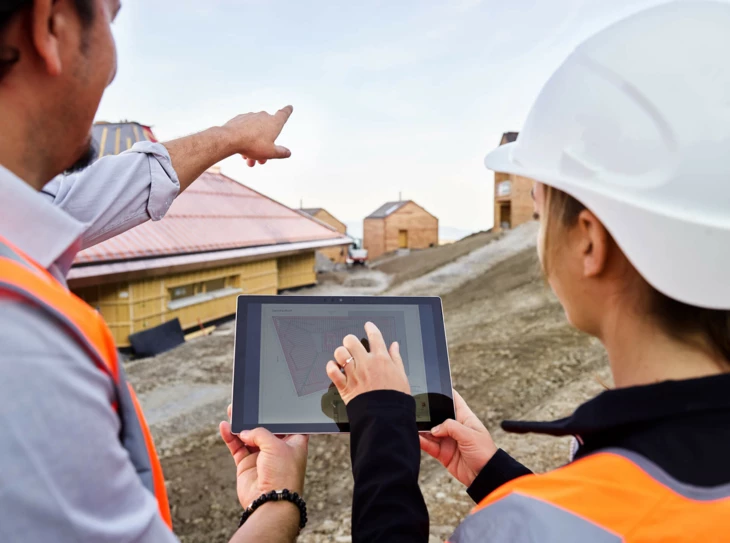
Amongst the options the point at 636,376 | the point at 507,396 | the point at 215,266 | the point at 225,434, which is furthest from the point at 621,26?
the point at 215,266

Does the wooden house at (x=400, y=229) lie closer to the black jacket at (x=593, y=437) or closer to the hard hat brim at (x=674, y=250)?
the black jacket at (x=593, y=437)

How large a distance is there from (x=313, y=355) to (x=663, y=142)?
1.18m

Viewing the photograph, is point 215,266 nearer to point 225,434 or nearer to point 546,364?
point 546,364

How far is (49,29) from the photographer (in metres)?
0.82

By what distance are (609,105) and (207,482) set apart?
5.91 meters

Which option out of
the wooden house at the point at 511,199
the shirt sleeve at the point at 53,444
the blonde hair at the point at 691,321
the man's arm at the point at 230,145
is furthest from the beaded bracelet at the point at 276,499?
the wooden house at the point at 511,199

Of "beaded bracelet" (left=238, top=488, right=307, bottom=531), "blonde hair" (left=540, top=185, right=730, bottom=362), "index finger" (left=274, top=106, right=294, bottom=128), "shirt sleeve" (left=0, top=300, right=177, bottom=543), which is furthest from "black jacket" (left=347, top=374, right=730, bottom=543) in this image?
"index finger" (left=274, top=106, right=294, bottom=128)

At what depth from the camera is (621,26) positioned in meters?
1.07

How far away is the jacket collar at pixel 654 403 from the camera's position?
89 centimetres

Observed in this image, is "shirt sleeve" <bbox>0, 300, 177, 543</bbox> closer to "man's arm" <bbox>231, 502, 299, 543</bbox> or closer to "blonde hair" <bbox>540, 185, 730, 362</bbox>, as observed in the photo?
"man's arm" <bbox>231, 502, 299, 543</bbox>

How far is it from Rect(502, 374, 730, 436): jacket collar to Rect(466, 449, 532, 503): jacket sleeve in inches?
25.4

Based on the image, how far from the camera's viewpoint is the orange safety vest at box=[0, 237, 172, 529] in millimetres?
646

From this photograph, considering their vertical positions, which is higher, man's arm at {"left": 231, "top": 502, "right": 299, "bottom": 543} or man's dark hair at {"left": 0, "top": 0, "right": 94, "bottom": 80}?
man's dark hair at {"left": 0, "top": 0, "right": 94, "bottom": 80}

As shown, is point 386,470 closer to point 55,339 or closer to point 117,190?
point 55,339
